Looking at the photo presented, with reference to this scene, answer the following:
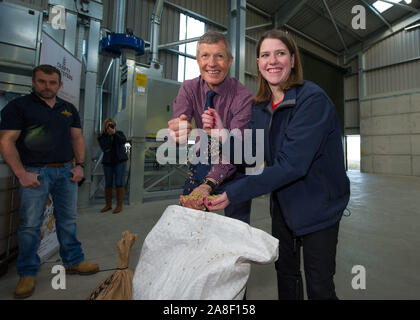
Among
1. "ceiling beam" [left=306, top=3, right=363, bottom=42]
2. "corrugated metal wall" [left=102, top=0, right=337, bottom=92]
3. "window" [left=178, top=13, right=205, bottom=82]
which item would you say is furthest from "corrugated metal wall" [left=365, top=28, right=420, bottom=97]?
"window" [left=178, top=13, right=205, bottom=82]

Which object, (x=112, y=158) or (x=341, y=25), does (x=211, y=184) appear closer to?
(x=112, y=158)

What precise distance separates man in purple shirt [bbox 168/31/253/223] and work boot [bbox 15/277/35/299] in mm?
1522

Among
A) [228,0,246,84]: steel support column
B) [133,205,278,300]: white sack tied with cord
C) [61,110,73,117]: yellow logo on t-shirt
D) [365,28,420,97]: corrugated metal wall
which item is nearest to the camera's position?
[133,205,278,300]: white sack tied with cord

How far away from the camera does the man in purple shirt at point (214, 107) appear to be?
3.31ft

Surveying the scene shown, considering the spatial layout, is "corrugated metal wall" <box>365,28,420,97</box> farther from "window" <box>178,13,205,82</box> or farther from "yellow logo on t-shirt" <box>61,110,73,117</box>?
"yellow logo on t-shirt" <box>61,110,73,117</box>

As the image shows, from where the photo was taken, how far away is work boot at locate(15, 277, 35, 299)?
1625 mm

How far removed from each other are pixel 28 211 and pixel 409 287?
2.94m

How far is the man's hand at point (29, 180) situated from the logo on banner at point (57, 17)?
2.33m

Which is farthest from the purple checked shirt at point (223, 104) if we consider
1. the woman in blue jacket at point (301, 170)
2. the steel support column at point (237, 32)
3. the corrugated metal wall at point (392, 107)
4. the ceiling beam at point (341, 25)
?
the corrugated metal wall at point (392, 107)

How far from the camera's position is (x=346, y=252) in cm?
244

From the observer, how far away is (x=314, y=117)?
2.82 ft

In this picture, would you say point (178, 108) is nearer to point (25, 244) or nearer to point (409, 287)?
point (25, 244)

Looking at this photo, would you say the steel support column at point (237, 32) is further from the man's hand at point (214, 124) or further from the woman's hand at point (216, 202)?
the woman's hand at point (216, 202)

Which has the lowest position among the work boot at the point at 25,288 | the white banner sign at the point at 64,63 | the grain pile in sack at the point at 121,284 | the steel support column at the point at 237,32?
the work boot at the point at 25,288
